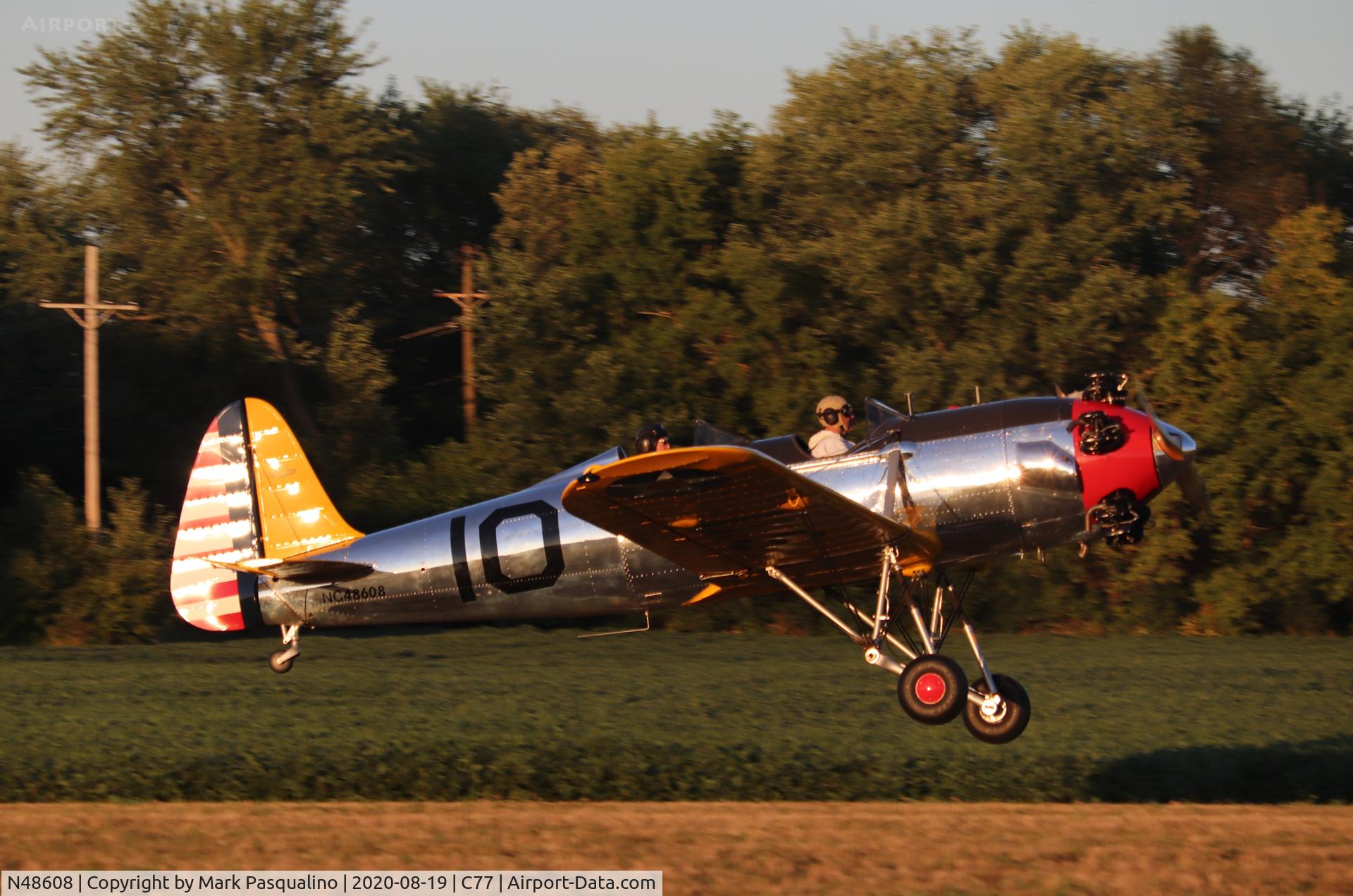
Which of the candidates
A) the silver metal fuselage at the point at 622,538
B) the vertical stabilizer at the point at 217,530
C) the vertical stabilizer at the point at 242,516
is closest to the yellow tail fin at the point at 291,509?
the vertical stabilizer at the point at 242,516

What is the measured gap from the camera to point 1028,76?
2988cm

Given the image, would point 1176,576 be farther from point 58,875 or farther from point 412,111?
point 412,111

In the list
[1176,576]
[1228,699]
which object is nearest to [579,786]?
[1228,699]

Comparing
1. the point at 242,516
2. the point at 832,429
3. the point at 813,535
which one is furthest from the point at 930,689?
the point at 242,516

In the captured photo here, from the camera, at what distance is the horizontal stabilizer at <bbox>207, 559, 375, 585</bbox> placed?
10.9 meters

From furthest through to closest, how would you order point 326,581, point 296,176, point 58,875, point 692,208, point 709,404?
1. point 296,176
2. point 692,208
3. point 709,404
4. point 326,581
5. point 58,875

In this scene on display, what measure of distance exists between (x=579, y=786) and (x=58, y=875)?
15.0 ft

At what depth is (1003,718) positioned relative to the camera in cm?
977

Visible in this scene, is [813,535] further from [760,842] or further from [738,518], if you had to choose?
[760,842]

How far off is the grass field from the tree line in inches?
122

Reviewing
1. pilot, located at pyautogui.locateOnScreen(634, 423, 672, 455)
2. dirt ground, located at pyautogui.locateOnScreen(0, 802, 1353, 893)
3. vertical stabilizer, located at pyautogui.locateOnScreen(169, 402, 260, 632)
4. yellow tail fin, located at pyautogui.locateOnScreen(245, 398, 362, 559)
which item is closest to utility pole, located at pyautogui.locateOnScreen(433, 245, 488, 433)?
vertical stabilizer, located at pyautogui.locateOnScreen(169, 402, 260, 632)

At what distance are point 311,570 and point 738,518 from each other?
3.56 meters

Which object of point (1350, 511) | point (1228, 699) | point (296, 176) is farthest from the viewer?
point (296, 176)

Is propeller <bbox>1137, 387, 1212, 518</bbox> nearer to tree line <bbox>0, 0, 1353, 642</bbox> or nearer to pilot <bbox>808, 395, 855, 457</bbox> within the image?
pilot <bbox>808, 395, 855, 457</bbox>
